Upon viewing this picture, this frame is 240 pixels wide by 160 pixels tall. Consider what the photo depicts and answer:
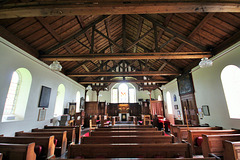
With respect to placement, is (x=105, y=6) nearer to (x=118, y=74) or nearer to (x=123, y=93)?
(x=118, y=74)

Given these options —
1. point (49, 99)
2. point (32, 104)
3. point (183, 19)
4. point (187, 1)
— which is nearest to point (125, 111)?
point (49, 99)

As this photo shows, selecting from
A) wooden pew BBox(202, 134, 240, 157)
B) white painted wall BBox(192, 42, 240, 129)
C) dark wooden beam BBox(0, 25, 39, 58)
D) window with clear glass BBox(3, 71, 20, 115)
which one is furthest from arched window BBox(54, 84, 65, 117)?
white painted wall BBox(192, 42, 240, 129)

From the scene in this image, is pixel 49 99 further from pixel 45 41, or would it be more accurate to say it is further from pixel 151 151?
pixel 151 151

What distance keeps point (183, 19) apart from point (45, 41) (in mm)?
5697

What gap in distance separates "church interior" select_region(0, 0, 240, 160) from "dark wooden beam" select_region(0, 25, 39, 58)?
3 cm

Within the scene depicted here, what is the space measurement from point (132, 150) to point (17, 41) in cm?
500

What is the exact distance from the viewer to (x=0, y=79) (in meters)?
3.39

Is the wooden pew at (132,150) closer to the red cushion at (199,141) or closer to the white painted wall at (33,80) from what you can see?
the red cushion at (199,141)

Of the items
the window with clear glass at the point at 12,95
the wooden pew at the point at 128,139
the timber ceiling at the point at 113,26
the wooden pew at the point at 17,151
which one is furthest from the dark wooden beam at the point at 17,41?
the wooden pew at the point at 128,139

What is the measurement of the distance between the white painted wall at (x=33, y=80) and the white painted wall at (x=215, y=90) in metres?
7.51

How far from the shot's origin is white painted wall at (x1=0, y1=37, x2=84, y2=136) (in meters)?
3.48

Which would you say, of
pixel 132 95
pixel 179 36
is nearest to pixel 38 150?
pixel 179 36

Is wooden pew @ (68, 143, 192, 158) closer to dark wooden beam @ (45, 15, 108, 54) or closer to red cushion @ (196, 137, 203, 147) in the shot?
red cushion @ (196, 137, 203, 147)

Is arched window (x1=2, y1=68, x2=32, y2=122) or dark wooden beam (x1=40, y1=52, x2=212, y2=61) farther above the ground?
dark wooden beam (x1=40, y1=52, x2=212, y2=61)
